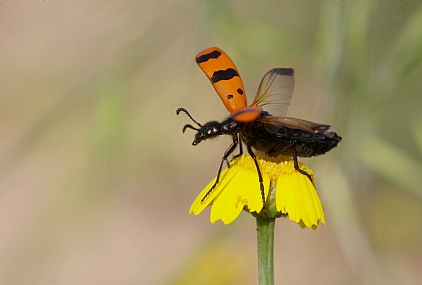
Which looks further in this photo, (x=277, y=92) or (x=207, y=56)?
(x=277, y=92)

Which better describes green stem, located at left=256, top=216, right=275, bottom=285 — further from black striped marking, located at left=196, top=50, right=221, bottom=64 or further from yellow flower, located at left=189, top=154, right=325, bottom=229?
black striped marking, located at left=196, top=50, right=221, bottom=64

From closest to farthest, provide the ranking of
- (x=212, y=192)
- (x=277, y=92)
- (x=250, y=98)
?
1. (x=212, y=192)
2. (x=277, y=92)
3. (x=250, y=98)

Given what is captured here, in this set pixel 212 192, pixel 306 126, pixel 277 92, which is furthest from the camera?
pixel 277 92

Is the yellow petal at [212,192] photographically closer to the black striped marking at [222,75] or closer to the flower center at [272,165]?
the flower center at [272,165]

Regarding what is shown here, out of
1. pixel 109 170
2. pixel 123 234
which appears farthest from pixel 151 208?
pixel 109 170

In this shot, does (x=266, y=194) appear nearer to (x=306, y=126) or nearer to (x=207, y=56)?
(x=306, y=126)

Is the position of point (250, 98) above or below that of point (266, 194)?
above

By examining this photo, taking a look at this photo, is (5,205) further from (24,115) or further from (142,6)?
(142,6)

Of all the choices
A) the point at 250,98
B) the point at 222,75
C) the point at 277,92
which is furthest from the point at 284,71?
the point at 250,98
